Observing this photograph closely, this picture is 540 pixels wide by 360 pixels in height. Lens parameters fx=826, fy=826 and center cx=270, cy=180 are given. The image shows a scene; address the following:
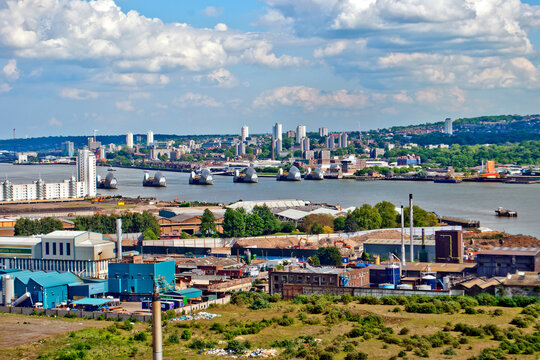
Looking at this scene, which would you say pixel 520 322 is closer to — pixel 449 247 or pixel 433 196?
pixel 449 247

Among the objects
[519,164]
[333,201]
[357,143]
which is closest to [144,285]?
[333,201]

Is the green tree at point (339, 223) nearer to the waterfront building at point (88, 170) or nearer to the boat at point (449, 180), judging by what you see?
the waterfront building at point (88, 170)

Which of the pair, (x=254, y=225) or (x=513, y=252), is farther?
(x=254, y=225)

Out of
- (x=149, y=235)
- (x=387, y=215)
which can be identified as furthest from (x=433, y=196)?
(x=149, y=235)

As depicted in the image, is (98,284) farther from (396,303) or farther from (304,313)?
(396,303)

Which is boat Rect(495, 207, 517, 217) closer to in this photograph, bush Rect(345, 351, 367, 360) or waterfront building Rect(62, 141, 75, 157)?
bush Rect(345, 351, 367, 360)

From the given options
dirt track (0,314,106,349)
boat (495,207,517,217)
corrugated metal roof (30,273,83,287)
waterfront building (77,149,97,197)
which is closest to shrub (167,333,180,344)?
dirt track (0,314,106,349)
